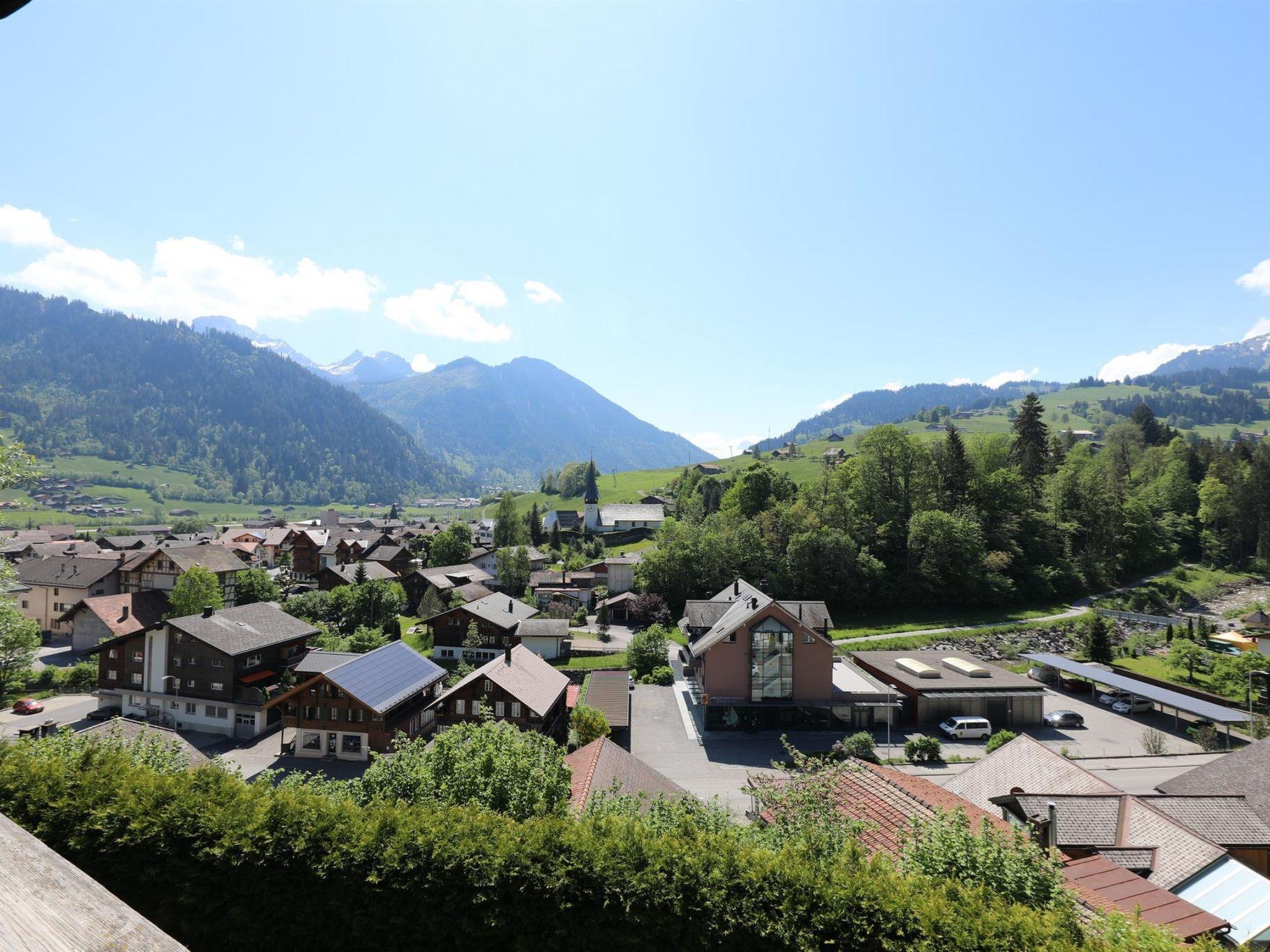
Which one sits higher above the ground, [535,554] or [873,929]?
[873,929]

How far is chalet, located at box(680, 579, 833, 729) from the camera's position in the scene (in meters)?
42.3

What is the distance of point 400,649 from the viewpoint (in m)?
42.8

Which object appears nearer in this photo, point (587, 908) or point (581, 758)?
point (587, 908)

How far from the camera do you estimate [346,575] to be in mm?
80625

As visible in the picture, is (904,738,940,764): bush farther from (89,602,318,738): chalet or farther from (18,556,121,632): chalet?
(18,556,121,632): chalet

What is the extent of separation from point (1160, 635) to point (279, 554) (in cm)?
12469

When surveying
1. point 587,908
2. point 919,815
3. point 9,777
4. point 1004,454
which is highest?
point 1004,454

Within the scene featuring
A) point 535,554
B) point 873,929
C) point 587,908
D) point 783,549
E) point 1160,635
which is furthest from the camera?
point 535,554

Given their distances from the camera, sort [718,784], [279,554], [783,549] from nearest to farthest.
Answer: [718,784] → [783,549] → [279,554]

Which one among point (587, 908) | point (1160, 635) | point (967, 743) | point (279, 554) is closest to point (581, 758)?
point (587, 908)

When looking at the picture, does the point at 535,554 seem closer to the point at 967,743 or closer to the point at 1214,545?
the point at 967,743

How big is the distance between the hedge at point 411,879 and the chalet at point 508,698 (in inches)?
969

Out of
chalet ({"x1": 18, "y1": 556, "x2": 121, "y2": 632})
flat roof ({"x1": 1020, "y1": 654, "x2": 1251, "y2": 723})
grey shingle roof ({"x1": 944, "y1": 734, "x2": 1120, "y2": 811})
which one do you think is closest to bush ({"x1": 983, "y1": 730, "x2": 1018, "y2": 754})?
flat roof ({"x1": 1020, "y1": 654, "x2": 1251, "y2": 723})

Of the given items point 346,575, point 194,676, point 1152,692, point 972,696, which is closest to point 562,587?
point 346,575
